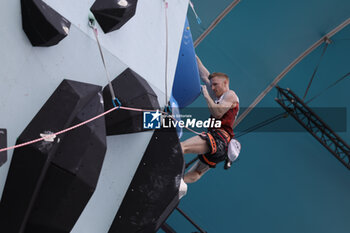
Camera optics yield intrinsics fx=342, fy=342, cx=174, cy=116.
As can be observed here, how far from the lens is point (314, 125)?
7.02m

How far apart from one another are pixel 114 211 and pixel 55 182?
1.83 ft

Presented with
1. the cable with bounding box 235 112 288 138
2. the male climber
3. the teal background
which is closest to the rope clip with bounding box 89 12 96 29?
the male climber

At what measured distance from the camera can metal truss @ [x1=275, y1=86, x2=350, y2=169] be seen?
6.57 meters

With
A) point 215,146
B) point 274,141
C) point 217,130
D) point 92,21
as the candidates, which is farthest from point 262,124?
point 92,21

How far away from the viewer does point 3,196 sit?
4.09 feet

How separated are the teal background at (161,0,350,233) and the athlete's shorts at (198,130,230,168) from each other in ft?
13.2

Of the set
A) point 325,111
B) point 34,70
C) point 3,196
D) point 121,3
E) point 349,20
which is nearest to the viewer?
point 3,196

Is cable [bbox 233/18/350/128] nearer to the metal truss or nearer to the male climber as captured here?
the metal truss

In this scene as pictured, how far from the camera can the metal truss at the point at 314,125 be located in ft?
21.6

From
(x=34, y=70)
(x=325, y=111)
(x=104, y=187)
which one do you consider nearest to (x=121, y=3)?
(x=34, y=70)

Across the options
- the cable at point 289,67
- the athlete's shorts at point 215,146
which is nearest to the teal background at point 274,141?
the cable at point 289,67

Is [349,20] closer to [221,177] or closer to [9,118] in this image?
[221,177]

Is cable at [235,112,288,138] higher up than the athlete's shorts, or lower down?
higher up

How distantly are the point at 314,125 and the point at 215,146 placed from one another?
5.04 metres
